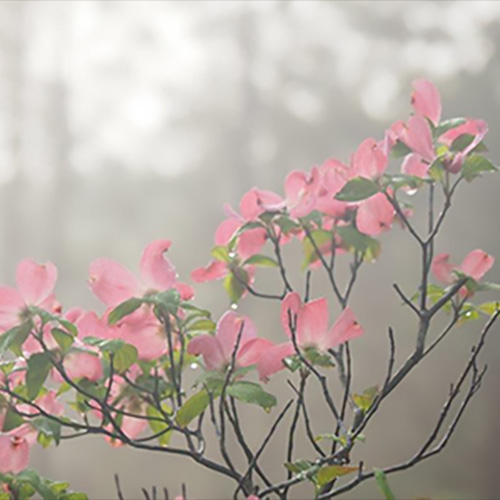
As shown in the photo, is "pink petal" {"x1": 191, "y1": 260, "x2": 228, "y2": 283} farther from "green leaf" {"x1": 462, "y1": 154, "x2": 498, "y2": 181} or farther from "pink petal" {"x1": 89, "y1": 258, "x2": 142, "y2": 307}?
"green leaf" {"x1": 462, "y1": 154, "x2": 498, "y2": 181}

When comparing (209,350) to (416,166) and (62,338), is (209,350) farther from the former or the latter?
(416,166)

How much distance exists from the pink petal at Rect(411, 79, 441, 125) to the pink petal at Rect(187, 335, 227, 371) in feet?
1.07

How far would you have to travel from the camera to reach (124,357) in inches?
27.3

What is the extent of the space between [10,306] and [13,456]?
0.16 m

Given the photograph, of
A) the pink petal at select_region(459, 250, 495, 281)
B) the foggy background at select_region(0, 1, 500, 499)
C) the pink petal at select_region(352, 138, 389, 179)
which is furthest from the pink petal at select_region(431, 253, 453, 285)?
the foggy background at select_region(0, 1, 500, 499)

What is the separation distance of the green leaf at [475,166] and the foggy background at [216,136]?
5.87 feet

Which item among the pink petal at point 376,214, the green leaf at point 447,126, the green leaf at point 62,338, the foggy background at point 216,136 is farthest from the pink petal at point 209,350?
the foggy background at point 216,136

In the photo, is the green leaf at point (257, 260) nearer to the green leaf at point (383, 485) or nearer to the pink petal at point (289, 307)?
the pink petal at point (289, 307)

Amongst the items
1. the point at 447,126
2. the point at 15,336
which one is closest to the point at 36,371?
the point at 15,336

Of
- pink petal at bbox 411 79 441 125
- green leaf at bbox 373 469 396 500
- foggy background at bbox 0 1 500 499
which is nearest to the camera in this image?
green leaf at bbox 373 469 396 500

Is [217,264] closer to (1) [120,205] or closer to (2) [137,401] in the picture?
(2) [137,401]

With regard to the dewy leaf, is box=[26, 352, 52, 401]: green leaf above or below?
below

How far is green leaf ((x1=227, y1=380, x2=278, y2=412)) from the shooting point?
0.61m

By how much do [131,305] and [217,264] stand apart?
0.62ft
